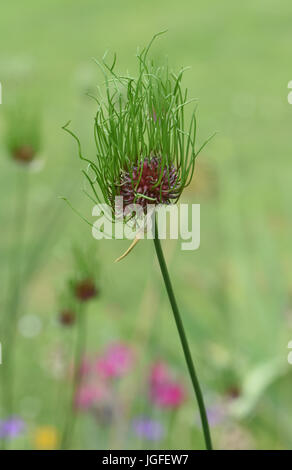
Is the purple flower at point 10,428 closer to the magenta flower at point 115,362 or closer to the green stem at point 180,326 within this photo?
the magenta flower at point 115,362

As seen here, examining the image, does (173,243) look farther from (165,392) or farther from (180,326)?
(180,326)

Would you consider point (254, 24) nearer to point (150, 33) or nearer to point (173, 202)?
point (150, 33)

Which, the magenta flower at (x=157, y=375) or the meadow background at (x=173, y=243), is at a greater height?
the meadow background at (x=173, y=243)

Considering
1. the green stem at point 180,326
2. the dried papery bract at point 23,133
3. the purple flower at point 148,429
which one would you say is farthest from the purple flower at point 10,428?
the green stem at point 180,326

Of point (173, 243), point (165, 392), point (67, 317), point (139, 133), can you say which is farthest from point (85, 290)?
point (173, 243)

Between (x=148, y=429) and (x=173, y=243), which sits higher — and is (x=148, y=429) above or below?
below
